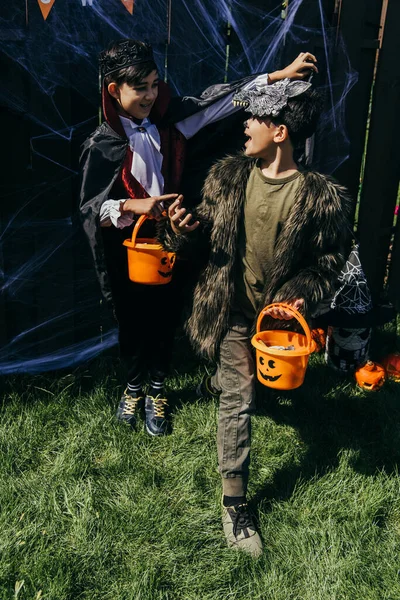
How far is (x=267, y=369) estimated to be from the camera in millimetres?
2396

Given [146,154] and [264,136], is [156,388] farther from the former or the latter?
[264,136]

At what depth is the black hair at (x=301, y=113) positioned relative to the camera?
2535 millimetres

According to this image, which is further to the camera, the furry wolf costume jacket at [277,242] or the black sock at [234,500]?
the black sock at [234,500]

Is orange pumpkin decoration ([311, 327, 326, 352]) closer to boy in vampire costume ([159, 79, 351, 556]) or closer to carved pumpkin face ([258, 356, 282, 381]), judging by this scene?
boy in vampire costume ([159, 79, 351, 556])

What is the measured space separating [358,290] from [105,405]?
166 centimetres

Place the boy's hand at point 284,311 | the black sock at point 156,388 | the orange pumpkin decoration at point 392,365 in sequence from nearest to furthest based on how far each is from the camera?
the boy's hand at point 284,311
the black sock at point 156,388
the orange pumpkin decoration at point 392,365

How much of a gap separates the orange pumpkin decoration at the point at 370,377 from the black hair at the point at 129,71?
2139 mm

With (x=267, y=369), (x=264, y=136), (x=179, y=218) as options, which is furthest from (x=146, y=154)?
(x=267, y=369)

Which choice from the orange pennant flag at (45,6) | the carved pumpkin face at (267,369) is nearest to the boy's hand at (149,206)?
the carved pumpkin face at (267,369)

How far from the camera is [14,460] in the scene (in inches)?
117

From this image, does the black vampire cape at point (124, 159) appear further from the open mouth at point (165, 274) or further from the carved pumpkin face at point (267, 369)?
the carved pumpkin face at point (267, 369)

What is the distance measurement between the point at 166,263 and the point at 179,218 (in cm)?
22

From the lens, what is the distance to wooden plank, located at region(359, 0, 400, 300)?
13.2 feet

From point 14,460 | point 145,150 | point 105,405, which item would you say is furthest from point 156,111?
point 14,460
